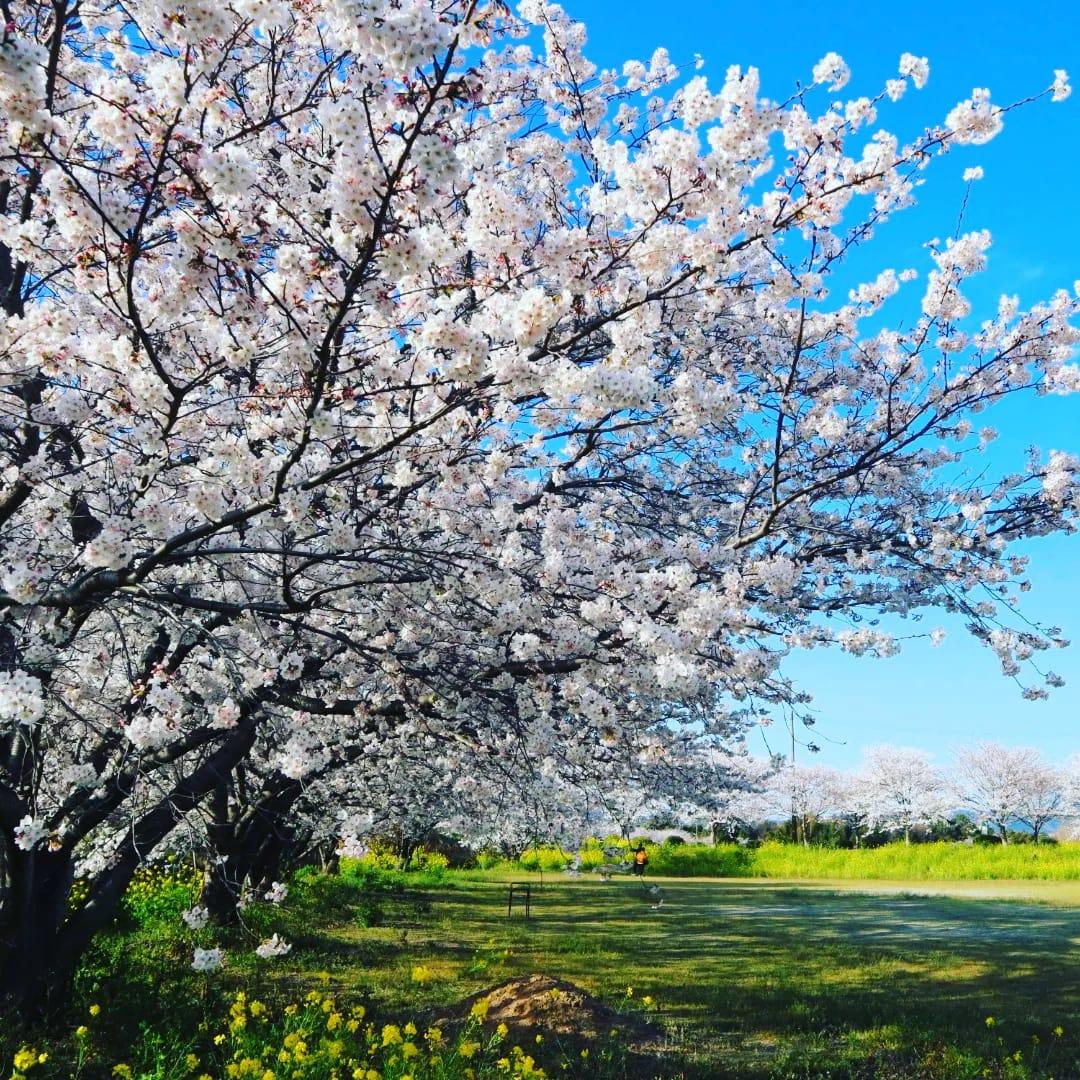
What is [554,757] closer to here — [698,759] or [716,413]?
[716,413]

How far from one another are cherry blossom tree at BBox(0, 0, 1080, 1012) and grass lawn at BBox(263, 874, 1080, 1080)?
3223mm

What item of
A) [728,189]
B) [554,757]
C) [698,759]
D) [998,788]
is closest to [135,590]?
[728,189]

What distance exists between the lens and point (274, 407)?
476cm

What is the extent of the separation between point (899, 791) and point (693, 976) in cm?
5601

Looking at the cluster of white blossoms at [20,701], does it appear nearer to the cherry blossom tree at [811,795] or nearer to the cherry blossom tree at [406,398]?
the cherry blossom tree at [406,398]

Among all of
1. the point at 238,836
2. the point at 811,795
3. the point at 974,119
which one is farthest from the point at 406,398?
the point at 811,795

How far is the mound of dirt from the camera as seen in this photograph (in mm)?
7914

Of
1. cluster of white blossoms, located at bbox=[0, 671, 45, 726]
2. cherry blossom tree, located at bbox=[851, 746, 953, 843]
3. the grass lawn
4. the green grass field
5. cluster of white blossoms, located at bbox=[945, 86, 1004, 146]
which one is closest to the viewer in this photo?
cluster of white blossoms, located at bbox=[0, 671, 45, 726]

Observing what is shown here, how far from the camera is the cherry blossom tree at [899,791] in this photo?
197 ft

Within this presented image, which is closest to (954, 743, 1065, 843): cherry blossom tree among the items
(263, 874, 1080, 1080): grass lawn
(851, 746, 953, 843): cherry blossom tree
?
(851, 746, 953, 843): cherry blossom tree

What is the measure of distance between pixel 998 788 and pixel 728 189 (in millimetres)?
65369

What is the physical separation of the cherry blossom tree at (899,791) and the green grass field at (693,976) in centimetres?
3962

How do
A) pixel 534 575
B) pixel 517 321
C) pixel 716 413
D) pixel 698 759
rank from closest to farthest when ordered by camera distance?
1. pixel 517 321
2. pixel 716 413
3. pixel 534 575
4. pixel 698 759

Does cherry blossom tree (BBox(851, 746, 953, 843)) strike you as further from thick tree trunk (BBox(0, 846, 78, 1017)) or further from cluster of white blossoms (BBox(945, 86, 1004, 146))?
cluster of white blossoms (BBox(945, 86, 1004, 146))
